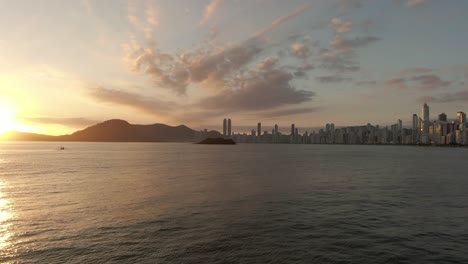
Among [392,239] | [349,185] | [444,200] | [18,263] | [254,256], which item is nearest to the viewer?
[18,263]

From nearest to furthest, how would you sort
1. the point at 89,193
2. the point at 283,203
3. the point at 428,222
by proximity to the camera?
the point at 428,222
the point at 283,203
the point at 89,193

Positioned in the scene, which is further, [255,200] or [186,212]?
[255,200]

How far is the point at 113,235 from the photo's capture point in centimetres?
2827

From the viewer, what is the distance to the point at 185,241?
2658cm

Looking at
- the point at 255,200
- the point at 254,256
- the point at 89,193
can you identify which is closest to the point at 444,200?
the point at 255,200

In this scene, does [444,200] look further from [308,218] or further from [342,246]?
[342,246]

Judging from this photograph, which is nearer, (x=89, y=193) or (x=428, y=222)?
(x=428, y=222)

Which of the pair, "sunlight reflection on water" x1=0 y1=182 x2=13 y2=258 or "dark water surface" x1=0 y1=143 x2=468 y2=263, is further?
"sunlight reflection on water" x1=0 y1=182 x2=13 y2=258

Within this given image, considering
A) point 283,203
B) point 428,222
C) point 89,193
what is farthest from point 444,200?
point 89,193

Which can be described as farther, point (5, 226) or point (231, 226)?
point (231, 226)

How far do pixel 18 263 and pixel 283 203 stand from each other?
105 feet

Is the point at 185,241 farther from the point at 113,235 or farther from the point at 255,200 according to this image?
the point at 255,200

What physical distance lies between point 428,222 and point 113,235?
33839 millimetres

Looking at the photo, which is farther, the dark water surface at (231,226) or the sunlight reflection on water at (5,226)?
the sunlight reflection on water at (5,226)
